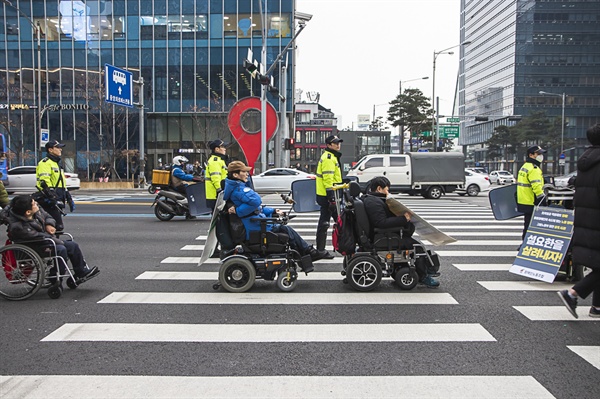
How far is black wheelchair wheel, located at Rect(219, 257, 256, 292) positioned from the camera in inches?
258

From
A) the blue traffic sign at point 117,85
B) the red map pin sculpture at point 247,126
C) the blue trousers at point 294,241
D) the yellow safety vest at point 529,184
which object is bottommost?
the blue trousers at point 294,241

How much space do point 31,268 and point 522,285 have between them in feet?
20.4

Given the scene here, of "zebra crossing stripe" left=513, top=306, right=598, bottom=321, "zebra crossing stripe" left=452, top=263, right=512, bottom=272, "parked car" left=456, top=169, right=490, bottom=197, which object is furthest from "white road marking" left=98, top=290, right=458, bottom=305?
"parked car" left=456, top=169, right=490, bottom=197

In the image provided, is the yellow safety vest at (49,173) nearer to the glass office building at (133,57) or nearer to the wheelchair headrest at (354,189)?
the wheelchair headrest at (354,189)

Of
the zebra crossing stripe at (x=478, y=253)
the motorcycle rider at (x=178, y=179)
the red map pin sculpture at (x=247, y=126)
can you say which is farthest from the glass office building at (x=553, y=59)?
the zebra crossing stripe at (x=478, y=253)

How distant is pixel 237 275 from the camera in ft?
21.7

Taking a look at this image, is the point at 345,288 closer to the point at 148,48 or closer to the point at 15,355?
the point at 15,355

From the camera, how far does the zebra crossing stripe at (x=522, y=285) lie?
6781 mm

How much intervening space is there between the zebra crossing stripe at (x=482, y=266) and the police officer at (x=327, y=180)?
2.15 m

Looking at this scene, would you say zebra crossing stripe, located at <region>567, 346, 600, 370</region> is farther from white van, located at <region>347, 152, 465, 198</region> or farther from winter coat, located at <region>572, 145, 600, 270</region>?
white van, located at <region>347, 152, 465, 198</region>

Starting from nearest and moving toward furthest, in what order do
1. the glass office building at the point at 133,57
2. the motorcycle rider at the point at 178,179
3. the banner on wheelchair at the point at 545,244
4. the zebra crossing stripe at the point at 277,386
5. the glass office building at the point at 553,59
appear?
1. the zebra crossing stripe at the point at 277,386
2. the banner on wheelchair at the point at 545,244
3. the motorcycle rider at the point at 178,179
4. the glass office building at the point at 133,57
5. the glass office building at the point at 553,59

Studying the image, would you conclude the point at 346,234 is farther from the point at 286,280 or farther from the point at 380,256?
the point at 286,280

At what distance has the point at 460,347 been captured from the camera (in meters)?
4.60

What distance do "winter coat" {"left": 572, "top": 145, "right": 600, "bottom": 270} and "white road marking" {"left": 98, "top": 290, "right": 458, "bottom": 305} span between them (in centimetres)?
156
